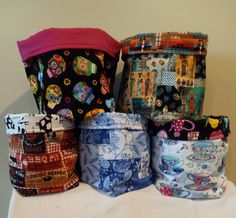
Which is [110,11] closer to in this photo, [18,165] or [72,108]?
[72,108]

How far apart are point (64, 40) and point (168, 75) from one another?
311 millimetres

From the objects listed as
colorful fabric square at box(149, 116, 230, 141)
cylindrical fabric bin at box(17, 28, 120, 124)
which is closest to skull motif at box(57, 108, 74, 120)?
cylindrical fabric bin at box(17, 28, 120, 124)

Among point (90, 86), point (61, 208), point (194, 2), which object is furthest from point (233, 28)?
point (61, 208)

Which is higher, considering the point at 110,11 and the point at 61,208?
the point at 110,11

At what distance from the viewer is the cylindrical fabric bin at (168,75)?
78cm

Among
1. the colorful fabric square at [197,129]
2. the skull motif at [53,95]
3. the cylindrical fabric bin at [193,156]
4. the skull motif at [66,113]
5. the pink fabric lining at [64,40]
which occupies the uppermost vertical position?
the pink fabric lining at [64,40]

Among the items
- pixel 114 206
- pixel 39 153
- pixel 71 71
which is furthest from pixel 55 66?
pixel 114 206

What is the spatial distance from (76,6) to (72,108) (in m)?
0.44

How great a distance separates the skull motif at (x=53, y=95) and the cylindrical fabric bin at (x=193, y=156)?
317 mm

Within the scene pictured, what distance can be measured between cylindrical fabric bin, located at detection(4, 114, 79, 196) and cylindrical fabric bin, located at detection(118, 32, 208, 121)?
239 mm

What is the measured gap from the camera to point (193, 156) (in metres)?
0.77

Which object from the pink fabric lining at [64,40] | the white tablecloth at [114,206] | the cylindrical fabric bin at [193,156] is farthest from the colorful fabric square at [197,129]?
the pink fabric lining at [64,40]

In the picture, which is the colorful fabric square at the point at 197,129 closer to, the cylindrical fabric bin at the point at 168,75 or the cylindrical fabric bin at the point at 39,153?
the cylindrical fabric bin at the point at 168,75

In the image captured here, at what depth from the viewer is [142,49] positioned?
0.81 metres
